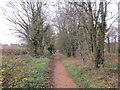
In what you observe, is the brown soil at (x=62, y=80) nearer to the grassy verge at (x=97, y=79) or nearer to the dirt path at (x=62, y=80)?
the dirt path at (x=62, y=80)

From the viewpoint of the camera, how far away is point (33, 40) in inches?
708

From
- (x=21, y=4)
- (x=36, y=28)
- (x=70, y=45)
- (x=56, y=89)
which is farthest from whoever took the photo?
(x=70, y=45)

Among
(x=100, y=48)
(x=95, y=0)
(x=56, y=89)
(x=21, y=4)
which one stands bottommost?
(x=56, y=89)

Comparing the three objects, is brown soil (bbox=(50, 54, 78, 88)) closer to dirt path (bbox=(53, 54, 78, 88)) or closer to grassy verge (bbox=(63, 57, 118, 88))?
dirt path (bbox=(53, 54, 78, 88))

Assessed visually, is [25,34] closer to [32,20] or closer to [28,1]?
[32,20]

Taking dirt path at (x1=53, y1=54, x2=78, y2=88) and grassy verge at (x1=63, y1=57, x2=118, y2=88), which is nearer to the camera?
grassy verge at (x1=63, y1=57, x2=118, y2=88)

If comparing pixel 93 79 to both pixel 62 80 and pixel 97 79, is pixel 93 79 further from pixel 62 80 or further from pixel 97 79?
pixel 62 80

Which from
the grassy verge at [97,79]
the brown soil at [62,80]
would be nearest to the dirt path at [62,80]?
the brown soil at [62,80]

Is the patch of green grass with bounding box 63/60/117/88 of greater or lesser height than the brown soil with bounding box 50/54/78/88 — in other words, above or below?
above

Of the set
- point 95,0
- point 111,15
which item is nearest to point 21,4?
point 95,0

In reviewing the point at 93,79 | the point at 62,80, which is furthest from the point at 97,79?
the point at 62,80

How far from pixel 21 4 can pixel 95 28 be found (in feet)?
43.6

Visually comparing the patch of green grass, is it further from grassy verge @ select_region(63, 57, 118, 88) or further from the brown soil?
the brown soil

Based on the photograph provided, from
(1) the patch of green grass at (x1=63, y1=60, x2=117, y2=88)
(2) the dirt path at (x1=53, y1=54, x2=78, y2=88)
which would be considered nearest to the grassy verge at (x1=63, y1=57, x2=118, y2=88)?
(1) the patch of green grass at (x1=63, y1=60, x2=117, y2=88)
